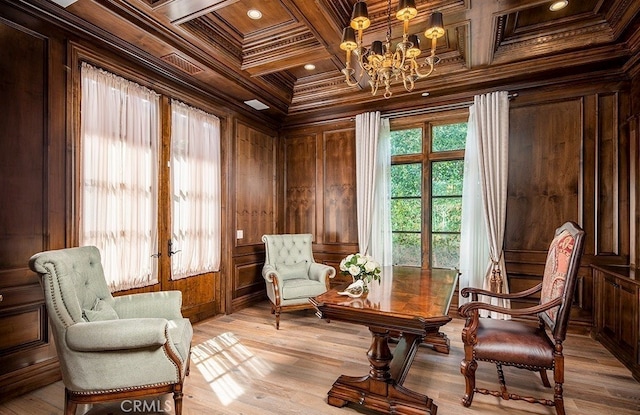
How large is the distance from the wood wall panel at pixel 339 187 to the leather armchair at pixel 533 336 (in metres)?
2.77

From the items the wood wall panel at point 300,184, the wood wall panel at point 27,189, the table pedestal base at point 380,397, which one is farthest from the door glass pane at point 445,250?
the wood wall panel at point 27,189

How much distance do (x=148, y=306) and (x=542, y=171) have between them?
4.42m

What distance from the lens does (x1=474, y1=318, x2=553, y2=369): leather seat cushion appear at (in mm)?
2008

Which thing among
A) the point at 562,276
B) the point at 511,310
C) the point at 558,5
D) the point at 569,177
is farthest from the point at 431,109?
the point at 511,310

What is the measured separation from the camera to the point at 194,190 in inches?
154

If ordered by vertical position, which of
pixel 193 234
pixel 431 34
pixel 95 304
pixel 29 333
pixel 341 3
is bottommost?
pixel 29 333

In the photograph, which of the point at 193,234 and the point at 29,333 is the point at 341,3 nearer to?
the point at 193,234

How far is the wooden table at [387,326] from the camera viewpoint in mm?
1864

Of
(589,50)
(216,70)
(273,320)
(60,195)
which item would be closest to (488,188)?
(589,50)

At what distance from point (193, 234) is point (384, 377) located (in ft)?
9.03

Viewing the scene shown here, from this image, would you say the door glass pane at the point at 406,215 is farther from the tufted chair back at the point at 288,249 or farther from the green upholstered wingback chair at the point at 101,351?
the green upholstered wingback chair at the point at 101,351

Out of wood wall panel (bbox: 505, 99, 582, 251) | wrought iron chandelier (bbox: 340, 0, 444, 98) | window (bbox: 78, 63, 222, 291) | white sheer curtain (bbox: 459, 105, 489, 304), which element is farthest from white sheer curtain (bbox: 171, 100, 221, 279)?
wood wall panel (bbox: 505, 99, 582, 251)

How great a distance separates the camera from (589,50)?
10.9ft

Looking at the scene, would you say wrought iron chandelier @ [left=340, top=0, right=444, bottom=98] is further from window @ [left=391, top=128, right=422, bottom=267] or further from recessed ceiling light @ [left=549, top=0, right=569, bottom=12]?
window @ [left=391, top=128, right=422, bottom=267]
